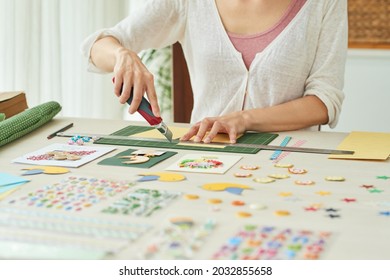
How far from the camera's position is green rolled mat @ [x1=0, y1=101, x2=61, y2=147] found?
1691 mm

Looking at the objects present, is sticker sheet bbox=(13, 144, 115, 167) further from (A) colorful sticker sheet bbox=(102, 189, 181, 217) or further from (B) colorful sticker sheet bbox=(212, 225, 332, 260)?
(B) colorful sticker sheet bbox=(212, 225, 332, 260)

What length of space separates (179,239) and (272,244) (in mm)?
138

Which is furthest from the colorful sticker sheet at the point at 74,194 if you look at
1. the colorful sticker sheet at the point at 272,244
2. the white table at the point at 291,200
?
the colorful sticker sheet at the point at 272,244

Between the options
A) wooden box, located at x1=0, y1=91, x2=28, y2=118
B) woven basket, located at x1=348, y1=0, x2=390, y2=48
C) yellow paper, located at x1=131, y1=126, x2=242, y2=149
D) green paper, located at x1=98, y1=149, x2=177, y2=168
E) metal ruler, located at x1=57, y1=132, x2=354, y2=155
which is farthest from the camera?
woven basket, located at x1=348, y1=0, x2=390, y2=48

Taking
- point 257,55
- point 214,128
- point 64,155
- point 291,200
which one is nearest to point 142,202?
point 291,200

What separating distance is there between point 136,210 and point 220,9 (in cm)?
102

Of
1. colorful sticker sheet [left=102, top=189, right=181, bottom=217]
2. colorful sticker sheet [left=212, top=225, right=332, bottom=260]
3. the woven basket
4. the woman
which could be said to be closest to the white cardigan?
the woman

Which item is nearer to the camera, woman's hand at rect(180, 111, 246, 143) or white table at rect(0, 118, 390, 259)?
white table at rect(0, 118, 390, 259)

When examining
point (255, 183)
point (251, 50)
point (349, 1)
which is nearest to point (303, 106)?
point (251, 50)

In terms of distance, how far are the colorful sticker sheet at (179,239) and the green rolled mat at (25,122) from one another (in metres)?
0.70

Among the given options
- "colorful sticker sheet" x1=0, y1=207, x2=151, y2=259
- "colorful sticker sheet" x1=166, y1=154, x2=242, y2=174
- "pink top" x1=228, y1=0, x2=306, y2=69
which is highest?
"pink top" x1=228, y1=0, x2=306, y2=69

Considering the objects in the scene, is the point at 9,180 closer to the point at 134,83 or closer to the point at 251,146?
the point at 134,83

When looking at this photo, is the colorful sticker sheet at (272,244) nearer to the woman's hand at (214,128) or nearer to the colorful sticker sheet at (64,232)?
the colorful sticker sheet at (64,232)

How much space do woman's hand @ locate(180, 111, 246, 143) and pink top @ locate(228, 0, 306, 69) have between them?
0.30 m
